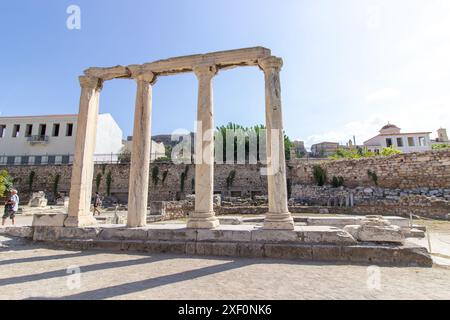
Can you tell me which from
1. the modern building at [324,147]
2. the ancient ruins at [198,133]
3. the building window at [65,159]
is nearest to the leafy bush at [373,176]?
the ancient ruins at [198,133]

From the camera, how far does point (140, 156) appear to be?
744 centimetres

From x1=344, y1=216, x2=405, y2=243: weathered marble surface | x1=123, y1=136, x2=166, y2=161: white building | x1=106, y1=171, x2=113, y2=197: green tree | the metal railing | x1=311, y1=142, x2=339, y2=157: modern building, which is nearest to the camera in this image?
x1=344, y1=216, x2=405, y2=243: weathered marble surface

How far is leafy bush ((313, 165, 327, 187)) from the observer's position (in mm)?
25000

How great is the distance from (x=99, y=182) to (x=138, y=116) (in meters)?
23.2

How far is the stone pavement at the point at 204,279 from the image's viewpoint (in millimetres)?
3500

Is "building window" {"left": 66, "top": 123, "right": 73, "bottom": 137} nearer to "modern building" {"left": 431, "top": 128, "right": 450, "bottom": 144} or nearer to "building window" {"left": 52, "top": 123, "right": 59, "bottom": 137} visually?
"building window" {"left": 52, "top": 123, "right": 59, "bottom": 137}

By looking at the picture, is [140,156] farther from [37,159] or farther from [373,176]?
[37,159]

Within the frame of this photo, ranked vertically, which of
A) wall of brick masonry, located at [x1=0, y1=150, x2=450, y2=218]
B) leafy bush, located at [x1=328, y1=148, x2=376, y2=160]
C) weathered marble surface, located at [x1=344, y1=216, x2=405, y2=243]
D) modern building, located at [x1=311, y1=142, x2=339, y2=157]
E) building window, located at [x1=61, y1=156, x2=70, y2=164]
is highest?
modern building, located at [x1=311, y1=142, x2=339, y2=157]

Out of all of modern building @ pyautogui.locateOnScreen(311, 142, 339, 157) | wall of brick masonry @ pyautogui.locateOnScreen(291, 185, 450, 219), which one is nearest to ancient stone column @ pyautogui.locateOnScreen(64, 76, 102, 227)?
wall of brick masonry @ pyautogui.locateOnScreen(291, 185, 450, 219)

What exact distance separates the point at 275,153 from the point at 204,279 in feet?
12.3

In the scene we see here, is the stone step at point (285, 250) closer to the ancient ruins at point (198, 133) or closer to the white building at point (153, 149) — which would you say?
the ancient ruins at point (198, 133)

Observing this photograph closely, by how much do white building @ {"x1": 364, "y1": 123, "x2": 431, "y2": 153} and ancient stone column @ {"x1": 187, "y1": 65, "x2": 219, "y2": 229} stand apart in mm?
45675

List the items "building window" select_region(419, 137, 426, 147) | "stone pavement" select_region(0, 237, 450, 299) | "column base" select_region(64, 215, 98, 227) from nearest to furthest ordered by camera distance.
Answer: "stone pavement" select_region(0, 237, 450, 299) → "column base" select_region(64, 215, 98, 227) → "building window" select_region(419, 137, 426, 147)

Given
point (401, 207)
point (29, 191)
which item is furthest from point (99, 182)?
point (401, 207)
